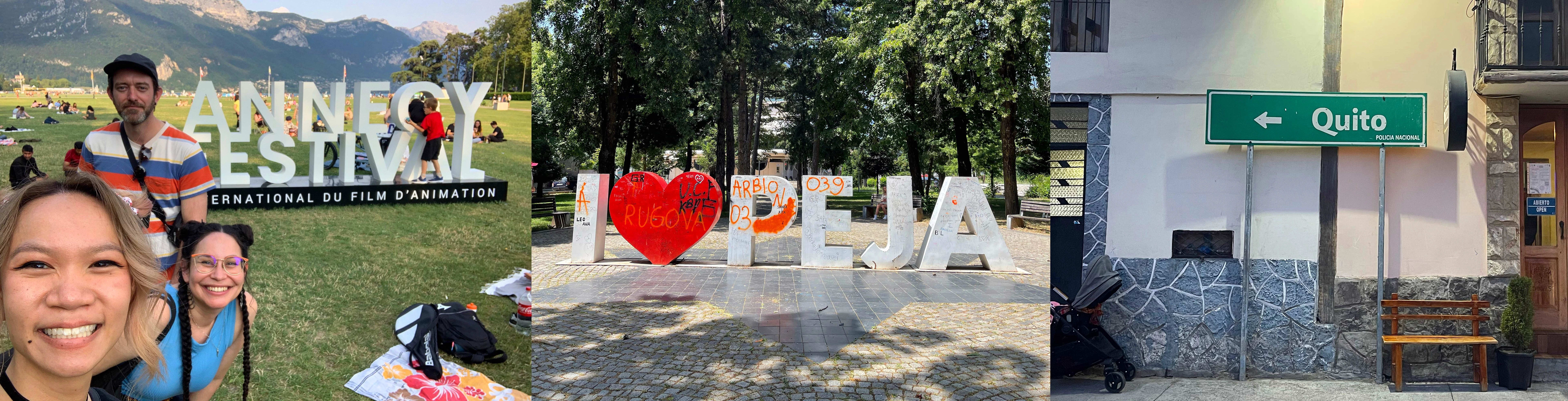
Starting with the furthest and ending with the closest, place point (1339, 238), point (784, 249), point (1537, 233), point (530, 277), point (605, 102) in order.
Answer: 1. point (784, 249)
2. point (605, 102)
3. point (1537, 233)
4. point (1339, 238)
5. point (530, 277)

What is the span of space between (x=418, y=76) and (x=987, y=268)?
4469mm

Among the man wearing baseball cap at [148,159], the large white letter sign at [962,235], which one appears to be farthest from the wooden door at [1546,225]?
the man wearing baseball cap at [148,159]

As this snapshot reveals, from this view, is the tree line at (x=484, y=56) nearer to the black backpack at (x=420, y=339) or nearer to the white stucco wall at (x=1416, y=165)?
the black backpack at (x=420, y=339)

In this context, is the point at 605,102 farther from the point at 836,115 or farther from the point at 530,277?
the point at 530,277

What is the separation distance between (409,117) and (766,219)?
3051 mm

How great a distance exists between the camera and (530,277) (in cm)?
331

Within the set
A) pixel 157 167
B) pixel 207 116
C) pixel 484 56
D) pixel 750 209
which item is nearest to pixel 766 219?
pixel 750 209

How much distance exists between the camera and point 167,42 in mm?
3143

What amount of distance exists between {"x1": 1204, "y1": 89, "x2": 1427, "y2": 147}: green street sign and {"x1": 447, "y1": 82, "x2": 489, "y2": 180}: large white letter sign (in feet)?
11.6

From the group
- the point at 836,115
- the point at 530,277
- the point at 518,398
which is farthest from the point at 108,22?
the point at 836,115

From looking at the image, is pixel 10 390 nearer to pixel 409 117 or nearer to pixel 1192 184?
pixel 409 117

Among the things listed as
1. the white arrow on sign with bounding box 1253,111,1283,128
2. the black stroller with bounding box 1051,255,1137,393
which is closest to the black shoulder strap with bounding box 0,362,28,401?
the black stroller with bounding box 1051,255,1137,393

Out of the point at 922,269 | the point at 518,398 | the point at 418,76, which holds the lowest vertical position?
the point at 518,398

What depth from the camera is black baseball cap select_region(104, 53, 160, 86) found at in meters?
2.31
